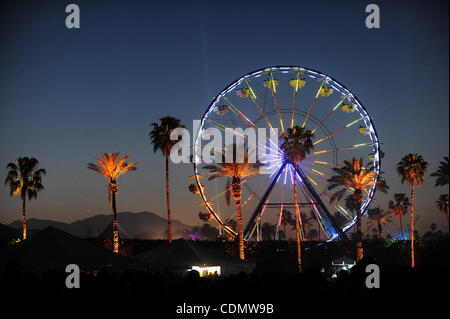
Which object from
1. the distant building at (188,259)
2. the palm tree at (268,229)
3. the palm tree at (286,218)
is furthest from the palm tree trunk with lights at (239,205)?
the palm tree at (268,229)

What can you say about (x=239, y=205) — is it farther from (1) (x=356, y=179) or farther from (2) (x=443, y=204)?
(2) (x=443, y=204)

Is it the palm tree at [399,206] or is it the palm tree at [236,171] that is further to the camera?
the palm tree at [399,206]

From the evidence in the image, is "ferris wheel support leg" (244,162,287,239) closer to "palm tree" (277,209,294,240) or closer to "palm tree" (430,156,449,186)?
"palm tree" (430,156,449,186)

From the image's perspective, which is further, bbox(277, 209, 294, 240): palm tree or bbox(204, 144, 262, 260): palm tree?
bbox(277, 209, 294, 240): palm tree

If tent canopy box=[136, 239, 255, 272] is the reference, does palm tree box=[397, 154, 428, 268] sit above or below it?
above

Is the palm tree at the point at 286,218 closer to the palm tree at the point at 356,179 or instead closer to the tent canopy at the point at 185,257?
the palm tree at the point at 356,179

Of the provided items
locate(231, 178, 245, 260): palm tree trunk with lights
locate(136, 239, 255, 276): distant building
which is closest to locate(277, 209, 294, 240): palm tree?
locate(231, 178, 245, 260): palm tree trunk with lights

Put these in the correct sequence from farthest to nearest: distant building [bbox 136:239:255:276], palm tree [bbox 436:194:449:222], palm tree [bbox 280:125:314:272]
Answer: palm tree [bbox 436:194:449:222]
palm tree [bbox 280:125:314:272]
distant building [bbox 136:239:255:276]

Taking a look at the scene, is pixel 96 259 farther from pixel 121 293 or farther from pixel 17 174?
pixel 17 174

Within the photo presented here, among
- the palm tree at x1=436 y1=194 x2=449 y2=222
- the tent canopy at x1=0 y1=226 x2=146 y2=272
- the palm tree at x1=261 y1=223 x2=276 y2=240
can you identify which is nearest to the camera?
the tent canopy at x1=0 y1=226 x2=146 y2=272

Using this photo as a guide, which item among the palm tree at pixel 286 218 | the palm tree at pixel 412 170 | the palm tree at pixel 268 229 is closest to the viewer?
the palm tree at pixel 412 170

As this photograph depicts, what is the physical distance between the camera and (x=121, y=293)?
10.7 m
